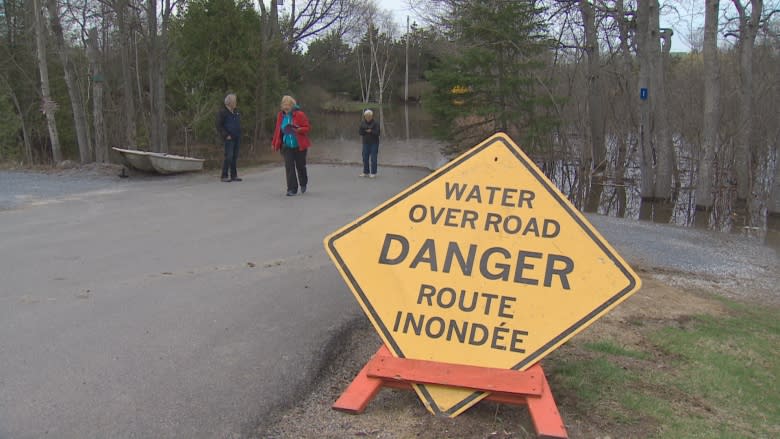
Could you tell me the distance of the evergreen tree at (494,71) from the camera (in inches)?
805

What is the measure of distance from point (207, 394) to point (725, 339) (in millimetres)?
3709

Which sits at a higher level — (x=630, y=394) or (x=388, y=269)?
(x=388, y=269)

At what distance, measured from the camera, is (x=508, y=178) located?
12.8 ft

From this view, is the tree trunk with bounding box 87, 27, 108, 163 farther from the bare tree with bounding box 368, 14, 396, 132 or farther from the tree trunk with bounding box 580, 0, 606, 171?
the bare tree with bounding box 368, 14, 396, 132

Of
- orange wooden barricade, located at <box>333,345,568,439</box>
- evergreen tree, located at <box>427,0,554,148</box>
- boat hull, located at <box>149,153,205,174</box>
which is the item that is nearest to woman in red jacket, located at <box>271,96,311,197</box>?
boat hull, located at <box>149,153,205,174</box>

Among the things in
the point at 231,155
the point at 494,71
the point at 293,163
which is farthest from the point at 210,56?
the point at 293,163

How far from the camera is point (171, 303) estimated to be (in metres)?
5.48

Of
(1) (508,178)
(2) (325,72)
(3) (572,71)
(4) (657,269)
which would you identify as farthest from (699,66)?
(2) (325,72)

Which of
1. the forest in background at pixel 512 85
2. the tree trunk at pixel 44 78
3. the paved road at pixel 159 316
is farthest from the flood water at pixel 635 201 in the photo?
the tree trunk at pixel 44 78

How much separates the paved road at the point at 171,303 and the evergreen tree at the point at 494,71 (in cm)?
1044

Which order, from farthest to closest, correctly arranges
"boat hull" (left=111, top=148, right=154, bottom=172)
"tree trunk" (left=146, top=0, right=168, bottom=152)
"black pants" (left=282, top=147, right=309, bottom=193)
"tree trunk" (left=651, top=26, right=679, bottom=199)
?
"tree trunk" (left=146, top=0, right=168, bottom=152) → "tree trunk" (left=651, top=26, right=679, bottom=199) → "boat hull" (left=111, top=148, right=154, bottom=172) → "black pants" (left=282, top=147, right=309, bottom=193)

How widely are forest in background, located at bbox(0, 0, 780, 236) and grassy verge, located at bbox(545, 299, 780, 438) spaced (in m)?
10.9

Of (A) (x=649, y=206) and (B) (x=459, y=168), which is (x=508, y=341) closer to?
(B) (x=459, y=168)

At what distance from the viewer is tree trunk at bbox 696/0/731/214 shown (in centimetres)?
1511
